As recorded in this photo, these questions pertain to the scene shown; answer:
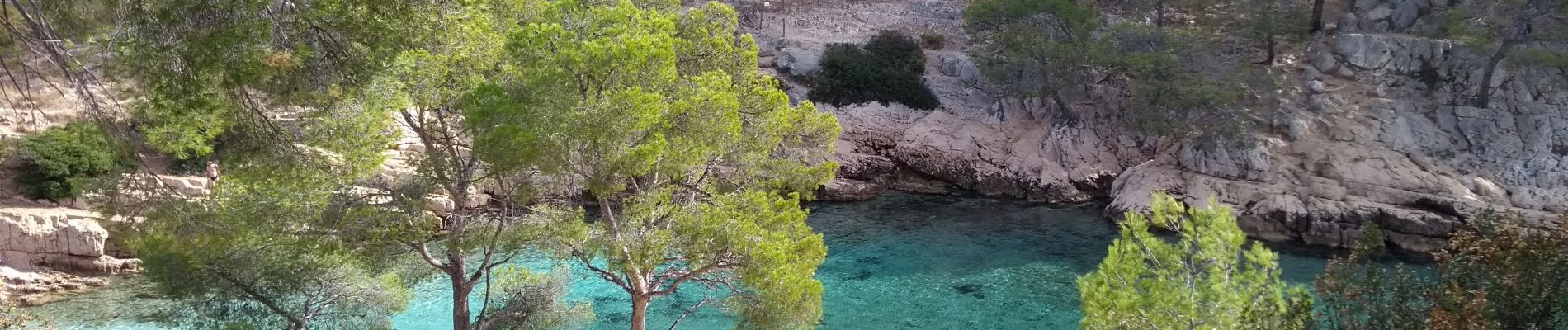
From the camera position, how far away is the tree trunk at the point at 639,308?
36.3 ft

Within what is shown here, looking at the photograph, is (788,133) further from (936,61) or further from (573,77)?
(936,61)

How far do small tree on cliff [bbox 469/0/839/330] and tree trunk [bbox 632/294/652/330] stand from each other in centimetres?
2

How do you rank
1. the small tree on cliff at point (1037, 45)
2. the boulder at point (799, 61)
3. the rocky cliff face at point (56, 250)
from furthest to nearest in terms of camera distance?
the boulder at point (799, 61) < the small tree on cliff at point (1037, 45) < the rocky cliff face at point (56, 250)

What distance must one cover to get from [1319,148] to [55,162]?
98.1ft

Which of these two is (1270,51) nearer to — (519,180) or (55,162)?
(519,180)

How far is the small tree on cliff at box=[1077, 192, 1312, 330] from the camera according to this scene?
7488 mm

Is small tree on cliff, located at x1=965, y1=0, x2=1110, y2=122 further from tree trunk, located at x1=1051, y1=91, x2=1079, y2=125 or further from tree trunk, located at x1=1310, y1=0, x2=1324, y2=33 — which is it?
tree trunk, located at x1=1310, y1=0, x2=1324, y2=33

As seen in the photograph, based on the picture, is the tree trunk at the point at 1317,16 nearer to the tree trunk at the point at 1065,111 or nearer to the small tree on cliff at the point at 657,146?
→ the tree trunk at the point at 1065,111

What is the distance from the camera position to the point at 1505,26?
24422 millimetres

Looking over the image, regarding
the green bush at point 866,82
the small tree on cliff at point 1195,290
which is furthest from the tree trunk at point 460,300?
the green bush at point 866,82

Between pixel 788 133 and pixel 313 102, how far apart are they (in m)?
6.15

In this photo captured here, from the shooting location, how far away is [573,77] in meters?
9.23

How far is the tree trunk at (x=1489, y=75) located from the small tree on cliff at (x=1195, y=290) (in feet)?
67.1

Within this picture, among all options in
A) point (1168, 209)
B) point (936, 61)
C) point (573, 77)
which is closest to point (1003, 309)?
point (1168, 209)
